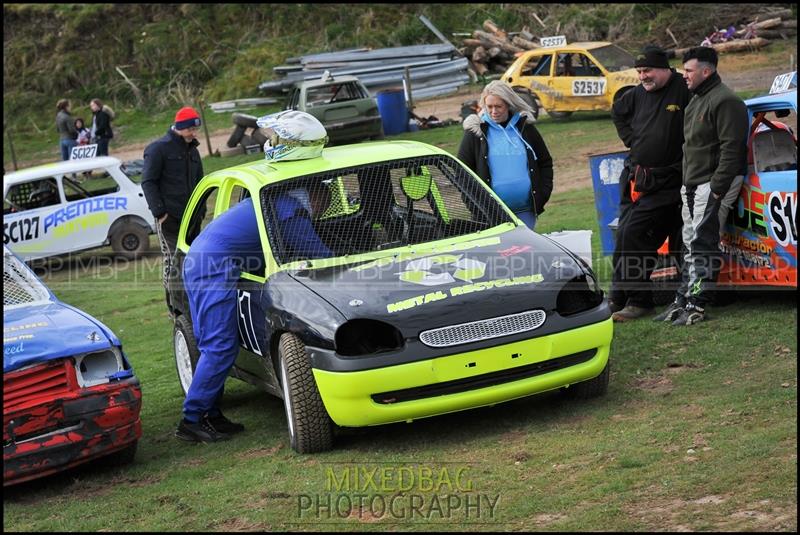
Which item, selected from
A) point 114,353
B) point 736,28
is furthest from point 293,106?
point 114,353

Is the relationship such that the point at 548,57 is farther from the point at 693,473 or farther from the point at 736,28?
the point at 693,473

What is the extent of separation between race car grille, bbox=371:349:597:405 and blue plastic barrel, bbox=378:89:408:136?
64.0 ft

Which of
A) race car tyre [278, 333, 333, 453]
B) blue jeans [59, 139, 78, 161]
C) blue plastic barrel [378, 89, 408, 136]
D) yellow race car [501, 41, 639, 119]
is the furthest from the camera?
blue jeans [59, 139, 78, 161]

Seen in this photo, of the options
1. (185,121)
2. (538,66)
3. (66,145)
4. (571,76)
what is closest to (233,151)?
(66,145)

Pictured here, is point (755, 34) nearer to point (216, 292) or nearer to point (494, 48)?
point (494, 48)

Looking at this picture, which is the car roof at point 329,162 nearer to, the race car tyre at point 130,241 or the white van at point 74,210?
the white van at point 74,210

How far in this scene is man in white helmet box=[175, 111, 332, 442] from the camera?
24.0ft

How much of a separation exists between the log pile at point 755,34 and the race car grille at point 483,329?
76.2 feet

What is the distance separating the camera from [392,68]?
31.7m

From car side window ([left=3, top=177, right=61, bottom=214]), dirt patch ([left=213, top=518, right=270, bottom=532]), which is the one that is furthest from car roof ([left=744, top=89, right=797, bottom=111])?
car side window ([left=3, top=177, right=61, bottom=214])

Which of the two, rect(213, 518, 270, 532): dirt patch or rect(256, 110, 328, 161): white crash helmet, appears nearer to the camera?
rect(213, 518, 270, 532): dirt patch

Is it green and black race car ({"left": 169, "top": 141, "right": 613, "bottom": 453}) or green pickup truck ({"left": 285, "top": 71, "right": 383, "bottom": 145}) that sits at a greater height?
green and black race car ({"left": 169, "top": 141, "right": 613, "bottom": 453})

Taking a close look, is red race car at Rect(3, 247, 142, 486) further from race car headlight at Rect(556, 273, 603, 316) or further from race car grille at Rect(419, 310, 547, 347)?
race car headlight at Rect(556, 273, 603, 316)
